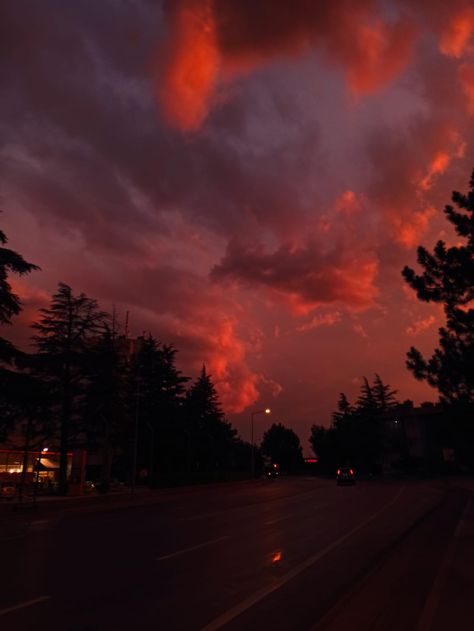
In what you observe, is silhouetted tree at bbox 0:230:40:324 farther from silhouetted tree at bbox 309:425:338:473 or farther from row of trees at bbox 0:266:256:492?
silhouetted tree at bbox 309:425:338:473

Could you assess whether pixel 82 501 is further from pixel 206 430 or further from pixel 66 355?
pixel 206 430

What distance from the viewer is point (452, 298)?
22016mm

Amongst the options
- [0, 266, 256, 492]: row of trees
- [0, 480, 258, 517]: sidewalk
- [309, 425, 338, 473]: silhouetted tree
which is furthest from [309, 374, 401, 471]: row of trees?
[0, 480, 258, 517]: sidewalk

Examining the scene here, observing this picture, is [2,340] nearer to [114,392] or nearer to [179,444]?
[114,392]

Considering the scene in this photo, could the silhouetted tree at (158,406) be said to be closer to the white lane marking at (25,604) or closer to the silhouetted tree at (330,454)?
the silhouetted tree at (330,454)

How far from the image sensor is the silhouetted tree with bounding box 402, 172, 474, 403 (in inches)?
836

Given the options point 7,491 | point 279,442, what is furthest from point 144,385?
point 279,442

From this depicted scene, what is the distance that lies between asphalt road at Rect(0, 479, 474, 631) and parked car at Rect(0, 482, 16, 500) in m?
19.4

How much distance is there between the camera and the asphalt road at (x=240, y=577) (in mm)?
6613

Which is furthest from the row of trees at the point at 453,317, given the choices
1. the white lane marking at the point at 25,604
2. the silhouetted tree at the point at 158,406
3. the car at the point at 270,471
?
the car at the point at 270,471

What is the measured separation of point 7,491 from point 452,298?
3249 cm

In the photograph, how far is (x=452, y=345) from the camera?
21969 mm

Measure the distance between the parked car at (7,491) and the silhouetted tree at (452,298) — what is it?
2703 cm

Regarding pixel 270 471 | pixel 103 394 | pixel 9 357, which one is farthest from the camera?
pixel 270 471
